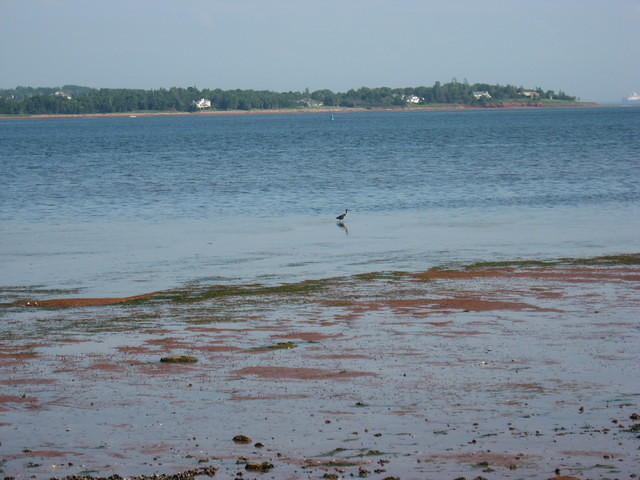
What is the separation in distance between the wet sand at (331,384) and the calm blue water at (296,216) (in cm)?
412

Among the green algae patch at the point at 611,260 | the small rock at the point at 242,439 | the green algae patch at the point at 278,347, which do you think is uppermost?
the green algae patch at the point at 611,260

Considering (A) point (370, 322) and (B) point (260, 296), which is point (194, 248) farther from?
(A) point (370, 322)

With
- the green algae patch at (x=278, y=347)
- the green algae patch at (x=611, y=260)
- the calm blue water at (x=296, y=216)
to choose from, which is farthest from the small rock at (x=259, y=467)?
the green algae patch at (x=611, y=260)

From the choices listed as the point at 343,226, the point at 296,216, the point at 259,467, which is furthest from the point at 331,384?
the point at 296,216

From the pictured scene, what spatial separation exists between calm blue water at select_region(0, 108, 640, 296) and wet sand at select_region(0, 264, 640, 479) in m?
4.12

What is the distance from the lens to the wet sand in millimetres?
9766

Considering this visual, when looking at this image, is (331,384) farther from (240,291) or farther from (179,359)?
(240,291)

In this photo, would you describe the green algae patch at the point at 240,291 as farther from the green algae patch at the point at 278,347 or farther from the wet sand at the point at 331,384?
the green algae patch at the point at 278,347

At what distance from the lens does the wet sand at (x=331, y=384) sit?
9.77 meters

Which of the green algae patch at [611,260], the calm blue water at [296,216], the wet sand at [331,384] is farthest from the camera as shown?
the calm blue water at [296,216]

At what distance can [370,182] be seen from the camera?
50719 mm

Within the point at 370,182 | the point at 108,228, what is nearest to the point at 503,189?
the point at 370,182

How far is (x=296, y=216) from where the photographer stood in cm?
3550

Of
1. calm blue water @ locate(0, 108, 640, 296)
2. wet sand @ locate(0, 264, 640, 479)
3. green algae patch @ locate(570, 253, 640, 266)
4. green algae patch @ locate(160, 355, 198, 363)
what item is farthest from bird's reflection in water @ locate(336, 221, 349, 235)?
green algae patch @ locate(160, 355, 198, 363)
